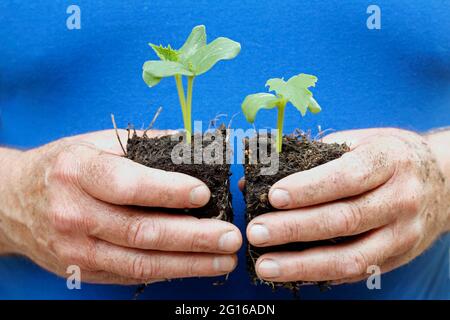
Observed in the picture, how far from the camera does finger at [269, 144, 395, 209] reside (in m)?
0.73

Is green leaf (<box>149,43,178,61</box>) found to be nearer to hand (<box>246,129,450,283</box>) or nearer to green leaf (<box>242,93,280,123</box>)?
green leaf (<box>242,93,280,123</box>)

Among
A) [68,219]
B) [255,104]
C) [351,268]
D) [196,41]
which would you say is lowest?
[351,268]

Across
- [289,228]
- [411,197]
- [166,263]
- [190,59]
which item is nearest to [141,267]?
[166,263]

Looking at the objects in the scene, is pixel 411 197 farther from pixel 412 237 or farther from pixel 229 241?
pixel 229 241

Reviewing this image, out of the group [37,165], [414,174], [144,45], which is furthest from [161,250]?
[144,45]

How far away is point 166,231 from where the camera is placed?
2.42ft

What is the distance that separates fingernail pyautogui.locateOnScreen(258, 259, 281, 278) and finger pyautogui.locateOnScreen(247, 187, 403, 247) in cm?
4

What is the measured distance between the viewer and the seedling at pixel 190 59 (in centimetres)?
71

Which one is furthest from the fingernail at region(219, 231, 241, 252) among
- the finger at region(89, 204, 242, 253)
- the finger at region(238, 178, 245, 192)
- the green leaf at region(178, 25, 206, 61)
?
the green leaf at region(178, 25, 206, 61)

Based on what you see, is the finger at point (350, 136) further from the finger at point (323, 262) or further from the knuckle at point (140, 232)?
the knuckle at point (140, 232)

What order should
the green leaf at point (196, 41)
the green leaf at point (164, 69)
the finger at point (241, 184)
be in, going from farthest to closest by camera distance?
the finger at point (241, 184) → the green leaf at point (196, 41) → the green leaf at point (164, 69)

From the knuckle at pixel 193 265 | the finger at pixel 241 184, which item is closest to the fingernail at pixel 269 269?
the knuckle at pixel 193 265

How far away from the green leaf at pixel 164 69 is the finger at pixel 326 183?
0.77ft

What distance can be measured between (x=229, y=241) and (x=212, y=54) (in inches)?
11.9
